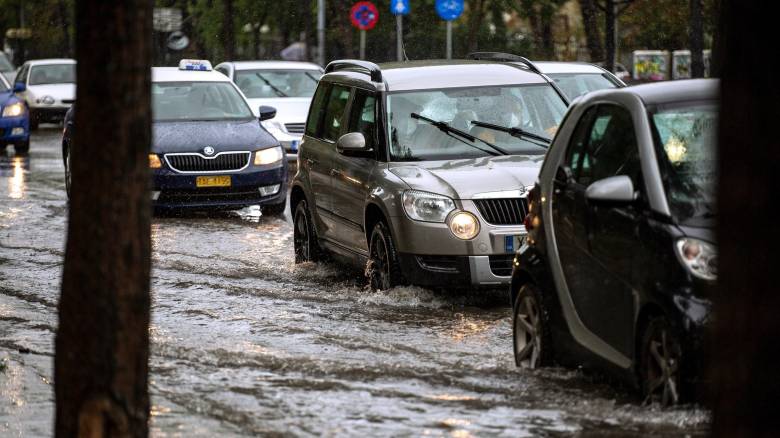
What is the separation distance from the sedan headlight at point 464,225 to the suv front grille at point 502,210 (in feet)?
0.29

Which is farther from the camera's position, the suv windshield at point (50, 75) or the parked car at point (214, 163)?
the suv windshield at point (50, 75)

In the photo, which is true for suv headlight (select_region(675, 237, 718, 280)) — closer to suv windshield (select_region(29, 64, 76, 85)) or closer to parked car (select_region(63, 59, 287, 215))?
parked car (select_region(63, 59, 287, 215))

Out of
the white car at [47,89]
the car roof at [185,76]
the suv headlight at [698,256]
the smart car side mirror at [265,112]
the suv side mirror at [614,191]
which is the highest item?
the suv side mirror at [614,191]

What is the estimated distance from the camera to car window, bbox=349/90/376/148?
12062 mm

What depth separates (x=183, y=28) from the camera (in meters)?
51.8

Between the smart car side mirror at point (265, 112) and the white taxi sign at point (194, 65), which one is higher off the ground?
the white taxi sign at point (194, 65)

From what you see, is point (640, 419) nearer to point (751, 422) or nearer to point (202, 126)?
point (751, 422)

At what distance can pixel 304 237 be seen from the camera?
13672 millimetres

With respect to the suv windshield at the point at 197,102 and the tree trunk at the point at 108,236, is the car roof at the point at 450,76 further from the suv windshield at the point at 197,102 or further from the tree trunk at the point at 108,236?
the tree trunk at the point at 108,236

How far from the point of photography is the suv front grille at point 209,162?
689 inches

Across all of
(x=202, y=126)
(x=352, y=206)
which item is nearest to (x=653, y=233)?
(x=352, y=206)

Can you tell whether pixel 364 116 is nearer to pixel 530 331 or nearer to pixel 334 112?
pixel 334 112

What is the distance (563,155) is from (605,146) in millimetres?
432

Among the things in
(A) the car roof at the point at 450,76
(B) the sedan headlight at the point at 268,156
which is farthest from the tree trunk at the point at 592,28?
(A) the car roof at the point at 450,76
